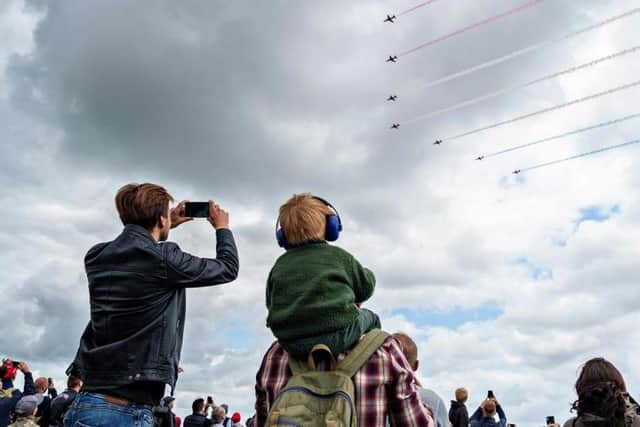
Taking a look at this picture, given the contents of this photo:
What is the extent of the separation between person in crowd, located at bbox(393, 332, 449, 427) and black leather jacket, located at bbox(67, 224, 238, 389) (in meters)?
1.86

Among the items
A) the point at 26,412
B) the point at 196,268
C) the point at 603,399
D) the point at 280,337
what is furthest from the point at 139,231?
the point at 26,412

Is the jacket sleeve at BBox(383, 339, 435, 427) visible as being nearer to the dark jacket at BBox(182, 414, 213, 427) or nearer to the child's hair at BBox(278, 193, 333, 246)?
the child's hair at BBox(278, 193, 333, 246)

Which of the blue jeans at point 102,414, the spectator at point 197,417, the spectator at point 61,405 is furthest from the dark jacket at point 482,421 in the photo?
the blue jeans at point 102,414

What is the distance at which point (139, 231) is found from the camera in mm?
5246

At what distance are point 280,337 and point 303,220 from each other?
78 cm

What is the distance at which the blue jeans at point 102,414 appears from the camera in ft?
15.2

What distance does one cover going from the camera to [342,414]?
3.52 meters

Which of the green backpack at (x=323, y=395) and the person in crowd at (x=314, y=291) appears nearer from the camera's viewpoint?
the green backpack at (x=323, y=395)

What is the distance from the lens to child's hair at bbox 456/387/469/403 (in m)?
17.3

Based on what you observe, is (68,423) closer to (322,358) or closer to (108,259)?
(108,259)

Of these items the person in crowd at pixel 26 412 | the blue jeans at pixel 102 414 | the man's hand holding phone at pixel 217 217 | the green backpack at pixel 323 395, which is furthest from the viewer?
the person in crowd at pixel 26 412

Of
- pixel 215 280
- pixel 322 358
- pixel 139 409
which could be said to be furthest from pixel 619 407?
pixel 139 409

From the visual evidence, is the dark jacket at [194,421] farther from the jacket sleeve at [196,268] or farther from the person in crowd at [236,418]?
the jacket sleeve at [196,268]

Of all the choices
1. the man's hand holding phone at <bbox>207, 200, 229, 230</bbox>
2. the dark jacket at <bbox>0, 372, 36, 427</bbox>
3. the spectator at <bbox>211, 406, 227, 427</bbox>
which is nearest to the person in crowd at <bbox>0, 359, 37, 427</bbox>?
the dark jacket at <bbox>0, 372, 36, 427</bbox>
